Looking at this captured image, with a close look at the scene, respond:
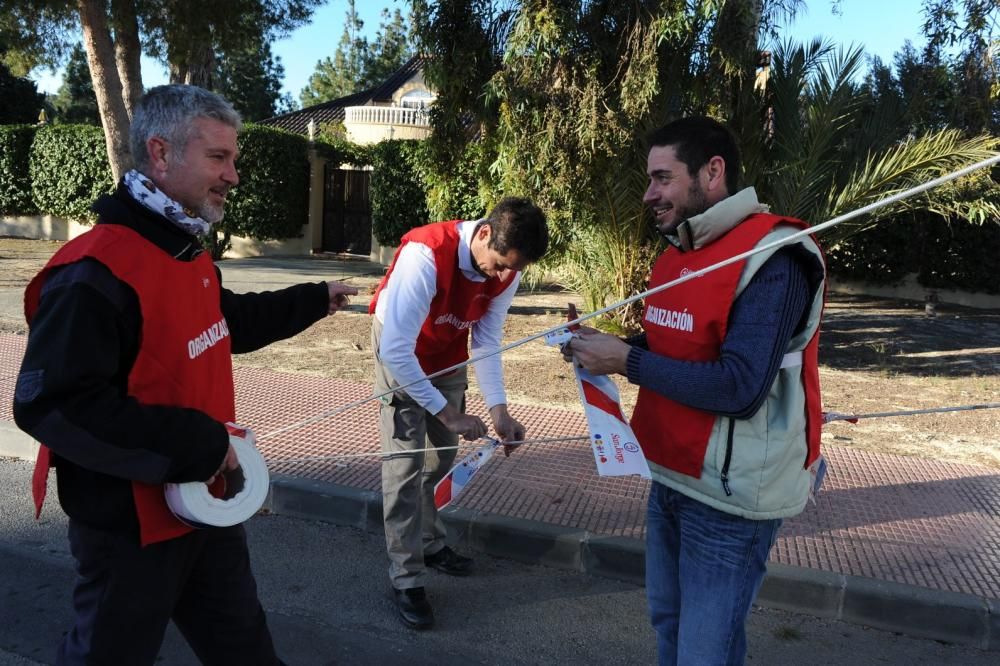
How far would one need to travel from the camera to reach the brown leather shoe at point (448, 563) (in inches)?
159

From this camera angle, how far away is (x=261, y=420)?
615cm

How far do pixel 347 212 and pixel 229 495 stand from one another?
1865 cm

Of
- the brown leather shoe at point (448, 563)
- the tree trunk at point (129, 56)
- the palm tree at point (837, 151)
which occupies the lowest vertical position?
the brown leather shoe at point (448, 563)

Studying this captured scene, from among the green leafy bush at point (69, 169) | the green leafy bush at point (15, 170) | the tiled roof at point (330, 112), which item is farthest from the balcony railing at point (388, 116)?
the green leafy bush at point (15, 170)

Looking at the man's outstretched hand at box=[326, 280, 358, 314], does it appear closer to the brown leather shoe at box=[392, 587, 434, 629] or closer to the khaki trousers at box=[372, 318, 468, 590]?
the khaki trousers at box=[372, 318, 468, 590]

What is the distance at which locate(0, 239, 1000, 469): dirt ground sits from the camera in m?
6.42

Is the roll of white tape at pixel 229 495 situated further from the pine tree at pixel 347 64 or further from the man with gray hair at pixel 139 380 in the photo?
the pine tree at pixel 347 64

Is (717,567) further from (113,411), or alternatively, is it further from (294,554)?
(294,554)

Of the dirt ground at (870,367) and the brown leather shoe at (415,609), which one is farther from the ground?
the dirt ground at (870,367)

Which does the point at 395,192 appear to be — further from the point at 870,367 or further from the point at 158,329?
the point at 158,329

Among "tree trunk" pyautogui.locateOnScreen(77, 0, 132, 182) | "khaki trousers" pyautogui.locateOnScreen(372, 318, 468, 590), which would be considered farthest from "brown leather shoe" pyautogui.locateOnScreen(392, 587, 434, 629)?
"tree trunk" pyautogui.locateOnScreen(77, 0, 132, 182)

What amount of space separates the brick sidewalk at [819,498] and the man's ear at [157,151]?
8.58ft

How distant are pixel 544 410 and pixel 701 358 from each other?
4.72 metres

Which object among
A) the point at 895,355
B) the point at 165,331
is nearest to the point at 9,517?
the point at 165,331
